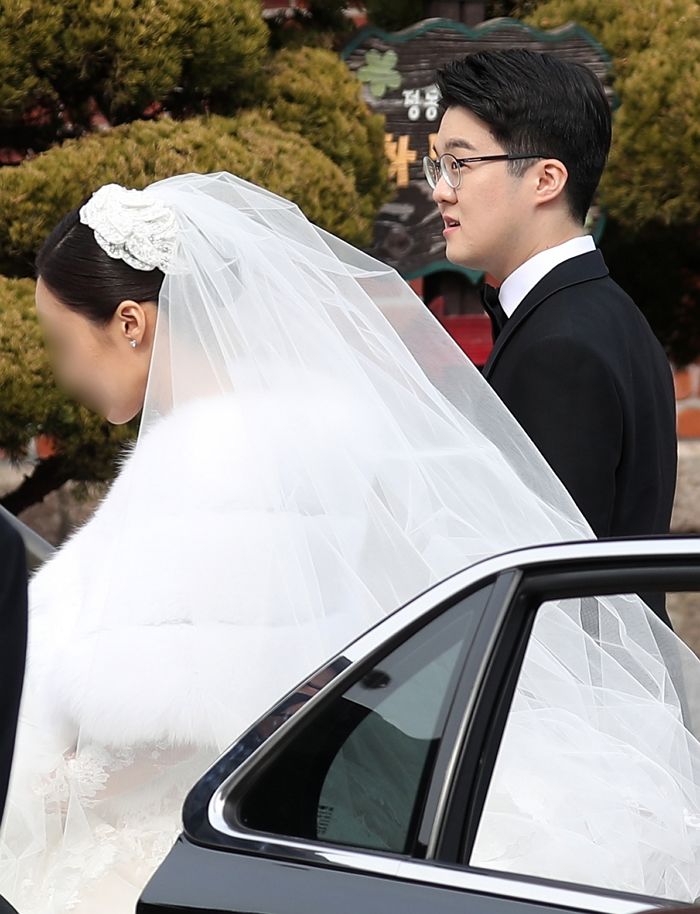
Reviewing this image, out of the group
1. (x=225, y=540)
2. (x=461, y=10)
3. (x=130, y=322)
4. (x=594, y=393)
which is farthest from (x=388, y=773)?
(x=461, y=10)

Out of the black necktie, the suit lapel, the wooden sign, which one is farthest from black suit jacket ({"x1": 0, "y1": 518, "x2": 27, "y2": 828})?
the wooden sign

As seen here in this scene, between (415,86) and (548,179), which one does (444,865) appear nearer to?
(548,179)

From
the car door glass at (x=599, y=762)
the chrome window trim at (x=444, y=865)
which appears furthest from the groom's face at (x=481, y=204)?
the chrome window trim at (x=444, y=865)

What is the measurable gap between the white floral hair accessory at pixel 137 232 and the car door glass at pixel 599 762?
42.1 inches

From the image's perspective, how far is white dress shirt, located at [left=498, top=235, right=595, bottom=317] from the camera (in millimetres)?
2484

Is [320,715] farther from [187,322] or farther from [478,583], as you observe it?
[187,322]

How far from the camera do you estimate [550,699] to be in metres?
1.96

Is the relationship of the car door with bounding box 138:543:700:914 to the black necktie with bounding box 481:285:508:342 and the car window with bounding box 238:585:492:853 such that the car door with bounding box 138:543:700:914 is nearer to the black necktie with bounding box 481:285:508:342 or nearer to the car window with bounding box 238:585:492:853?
the car window with bounding box 238:585:492:853

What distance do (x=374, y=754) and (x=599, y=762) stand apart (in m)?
0.45

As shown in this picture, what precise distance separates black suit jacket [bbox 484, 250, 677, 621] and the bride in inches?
2.3

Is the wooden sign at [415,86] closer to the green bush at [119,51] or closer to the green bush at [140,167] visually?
the green bush at [119,51]

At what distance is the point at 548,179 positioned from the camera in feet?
8.21

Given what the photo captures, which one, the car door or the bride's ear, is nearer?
the car door

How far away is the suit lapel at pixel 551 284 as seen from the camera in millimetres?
2418
